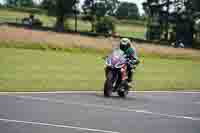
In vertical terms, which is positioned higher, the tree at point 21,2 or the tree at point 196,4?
the tree at point 196,4

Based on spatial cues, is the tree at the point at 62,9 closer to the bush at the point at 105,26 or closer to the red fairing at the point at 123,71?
the bush at the point at 105,26

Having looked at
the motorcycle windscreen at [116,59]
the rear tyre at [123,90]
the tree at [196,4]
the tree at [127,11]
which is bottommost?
the tree at [127,11]

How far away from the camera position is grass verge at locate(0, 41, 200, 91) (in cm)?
2328

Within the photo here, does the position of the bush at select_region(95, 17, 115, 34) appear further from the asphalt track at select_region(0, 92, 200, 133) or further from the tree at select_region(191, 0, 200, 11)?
the asphalt track at select_region(0, 92, 200, 133)

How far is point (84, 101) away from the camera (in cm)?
1788

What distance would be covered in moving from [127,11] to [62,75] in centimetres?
12319

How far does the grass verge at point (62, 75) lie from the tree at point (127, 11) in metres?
96.4

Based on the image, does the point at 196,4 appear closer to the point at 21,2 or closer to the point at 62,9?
the point at 62,9

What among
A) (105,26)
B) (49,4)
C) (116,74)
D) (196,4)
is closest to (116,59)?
(116,74)

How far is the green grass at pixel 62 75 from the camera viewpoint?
76.4 feet

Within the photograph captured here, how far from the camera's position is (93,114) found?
14922 mm

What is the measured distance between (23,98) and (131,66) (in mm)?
4317

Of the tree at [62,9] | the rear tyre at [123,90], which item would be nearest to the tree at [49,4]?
the tree at [62,9]

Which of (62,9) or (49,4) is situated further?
(49,4)
